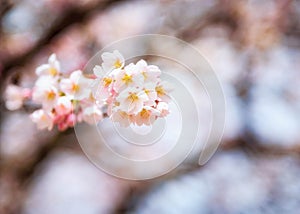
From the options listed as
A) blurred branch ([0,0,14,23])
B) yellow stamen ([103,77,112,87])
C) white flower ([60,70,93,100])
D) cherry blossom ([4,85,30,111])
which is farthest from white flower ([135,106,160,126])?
blurred branch ([0,0,14,23])

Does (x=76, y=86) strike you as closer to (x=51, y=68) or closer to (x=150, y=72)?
(x=51, y=68)

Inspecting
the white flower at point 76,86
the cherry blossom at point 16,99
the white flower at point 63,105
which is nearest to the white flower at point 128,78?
the white flower at point 76,86

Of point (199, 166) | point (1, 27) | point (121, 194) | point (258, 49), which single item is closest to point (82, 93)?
point (1, 27)

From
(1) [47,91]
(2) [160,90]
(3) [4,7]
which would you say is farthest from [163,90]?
(3) [4,7]

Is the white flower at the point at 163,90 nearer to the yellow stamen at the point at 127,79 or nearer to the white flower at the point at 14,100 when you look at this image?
the yellow stamen at the point at 127,79

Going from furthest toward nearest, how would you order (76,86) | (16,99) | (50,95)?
1. (16,99)
2. (50,95)
3. (76,86)

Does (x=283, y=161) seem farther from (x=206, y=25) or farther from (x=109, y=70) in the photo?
(x=109, y=70)
